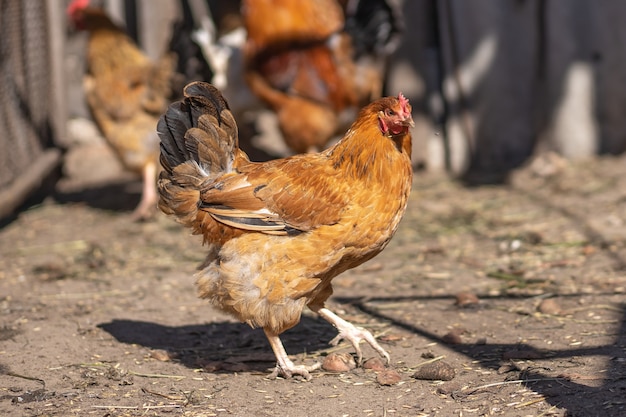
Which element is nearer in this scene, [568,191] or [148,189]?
[568,191]

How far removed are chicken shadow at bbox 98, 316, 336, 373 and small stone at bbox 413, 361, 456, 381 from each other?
30.2 inches

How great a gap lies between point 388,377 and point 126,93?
15.5 ft

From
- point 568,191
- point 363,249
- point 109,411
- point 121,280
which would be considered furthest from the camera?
point 568,191

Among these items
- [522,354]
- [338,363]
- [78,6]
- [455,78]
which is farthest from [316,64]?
[522,354]

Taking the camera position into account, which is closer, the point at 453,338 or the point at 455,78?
→ the point at 453,338

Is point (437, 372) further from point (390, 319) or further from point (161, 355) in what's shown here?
point (161, 355)

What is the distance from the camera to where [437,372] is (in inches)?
144

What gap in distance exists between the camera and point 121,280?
5.59 metres

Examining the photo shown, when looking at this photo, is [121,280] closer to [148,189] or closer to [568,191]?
[148,189]

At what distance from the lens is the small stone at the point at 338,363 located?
3.95 metres

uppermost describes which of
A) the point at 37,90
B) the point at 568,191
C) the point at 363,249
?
the point at 37,90

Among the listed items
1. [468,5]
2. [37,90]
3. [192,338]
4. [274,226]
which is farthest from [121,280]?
[468,5]

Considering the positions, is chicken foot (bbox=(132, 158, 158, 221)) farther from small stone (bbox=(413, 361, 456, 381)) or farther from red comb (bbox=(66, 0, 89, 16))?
small stone (bbox=(413, 361, 456, 381))

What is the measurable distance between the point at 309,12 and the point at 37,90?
9.91 ft
